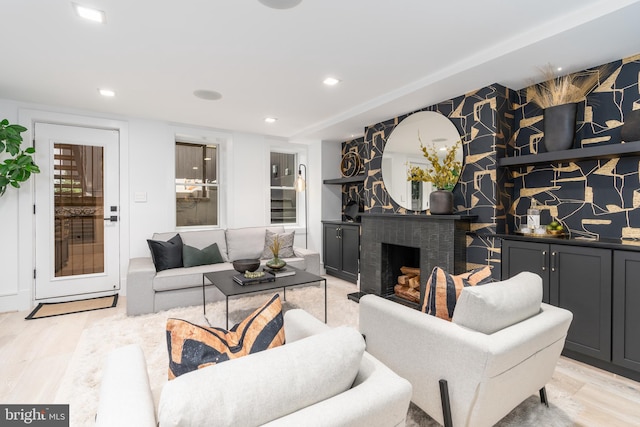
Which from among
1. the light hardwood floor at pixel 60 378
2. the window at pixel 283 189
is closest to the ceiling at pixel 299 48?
the window at pixel 283 189

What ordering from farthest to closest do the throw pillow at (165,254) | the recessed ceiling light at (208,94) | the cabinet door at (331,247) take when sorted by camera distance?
the cabinet door at (331,247)
the throw pillow at (165,254)
the recessed ceiling light at (208,94)

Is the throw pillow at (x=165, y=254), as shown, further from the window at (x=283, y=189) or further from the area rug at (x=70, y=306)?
the window at (x=283, y=189)

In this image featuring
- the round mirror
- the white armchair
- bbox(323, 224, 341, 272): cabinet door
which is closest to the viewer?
the white armchair

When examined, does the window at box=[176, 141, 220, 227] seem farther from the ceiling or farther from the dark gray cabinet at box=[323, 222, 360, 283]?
the dark gray cabinet at box=[323, 222, 360, 283]

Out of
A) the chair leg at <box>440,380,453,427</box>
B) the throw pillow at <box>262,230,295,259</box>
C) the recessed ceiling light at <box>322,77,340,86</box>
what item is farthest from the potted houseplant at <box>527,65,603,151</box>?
the throw pillow at <box>262,230,295,259</box>

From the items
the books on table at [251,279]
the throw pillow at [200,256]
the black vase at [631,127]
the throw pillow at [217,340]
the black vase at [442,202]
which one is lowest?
the books on table at [251,279]

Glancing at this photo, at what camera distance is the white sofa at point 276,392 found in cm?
73

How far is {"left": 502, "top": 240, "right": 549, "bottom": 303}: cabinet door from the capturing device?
8.70 ft

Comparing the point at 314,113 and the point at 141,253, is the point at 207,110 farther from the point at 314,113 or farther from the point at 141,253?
the point at 141,253

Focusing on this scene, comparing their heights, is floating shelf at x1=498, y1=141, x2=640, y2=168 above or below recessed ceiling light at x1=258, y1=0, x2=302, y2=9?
below

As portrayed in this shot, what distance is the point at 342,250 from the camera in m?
5.15

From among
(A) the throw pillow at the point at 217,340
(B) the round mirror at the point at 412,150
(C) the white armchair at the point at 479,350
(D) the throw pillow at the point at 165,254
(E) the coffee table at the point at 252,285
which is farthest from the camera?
(D) the throw pillow at the point at 165,254

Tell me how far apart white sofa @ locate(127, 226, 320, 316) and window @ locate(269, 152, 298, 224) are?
1271 millimetres

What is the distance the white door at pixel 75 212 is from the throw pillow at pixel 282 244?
203cm
